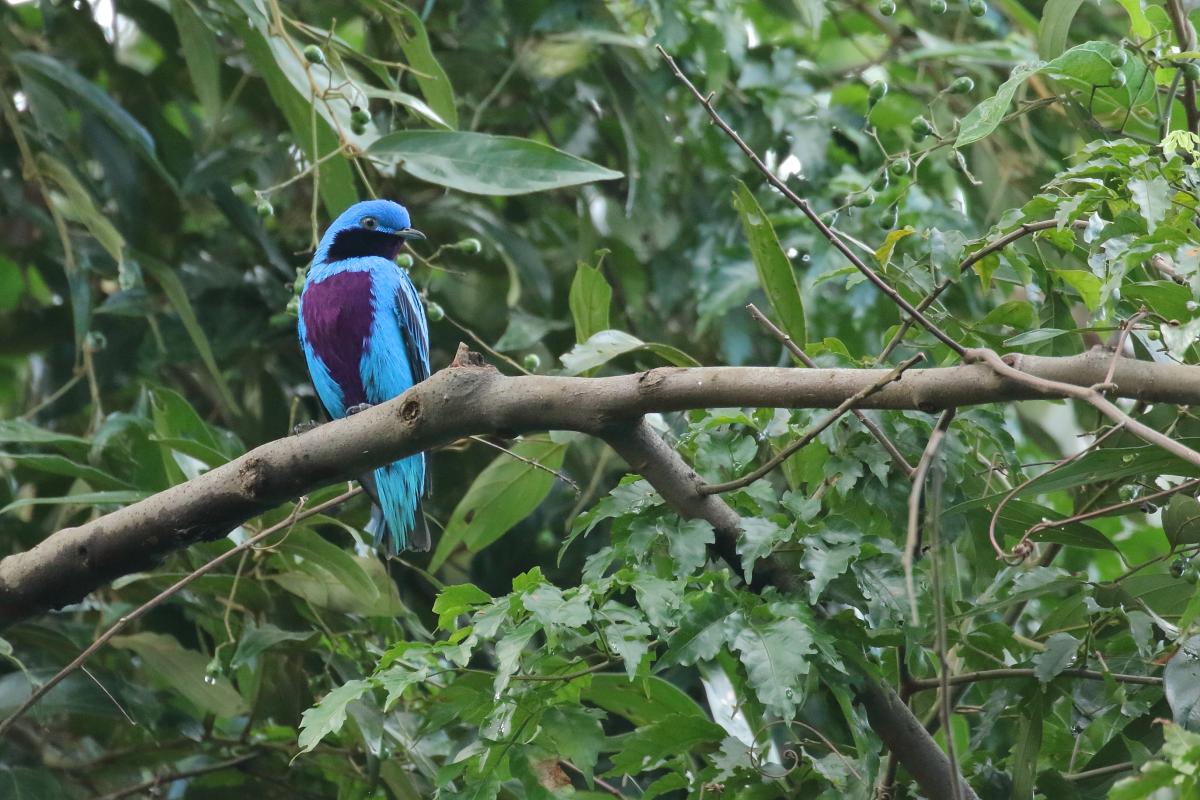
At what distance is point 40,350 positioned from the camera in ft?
17.0

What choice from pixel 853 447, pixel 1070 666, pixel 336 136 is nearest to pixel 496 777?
pixel 853 447

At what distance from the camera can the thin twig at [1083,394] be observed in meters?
1.90

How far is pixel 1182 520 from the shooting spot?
2.65 metres

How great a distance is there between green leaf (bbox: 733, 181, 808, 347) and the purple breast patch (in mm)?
1648

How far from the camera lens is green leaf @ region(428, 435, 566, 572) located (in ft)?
11.5

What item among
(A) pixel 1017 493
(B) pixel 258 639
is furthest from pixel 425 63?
(A) pixel 1017 493

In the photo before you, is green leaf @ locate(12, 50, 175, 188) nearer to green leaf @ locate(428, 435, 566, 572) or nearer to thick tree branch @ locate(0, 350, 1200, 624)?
green leaf @ locate(428, 435, 566, 572)

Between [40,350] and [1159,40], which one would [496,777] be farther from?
[40,350]

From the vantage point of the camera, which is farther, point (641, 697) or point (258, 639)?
point (258, 639)

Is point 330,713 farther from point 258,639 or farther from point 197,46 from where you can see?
point 197,46

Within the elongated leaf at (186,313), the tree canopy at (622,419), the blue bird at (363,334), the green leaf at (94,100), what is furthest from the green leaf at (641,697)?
the green leaf at (94,100)

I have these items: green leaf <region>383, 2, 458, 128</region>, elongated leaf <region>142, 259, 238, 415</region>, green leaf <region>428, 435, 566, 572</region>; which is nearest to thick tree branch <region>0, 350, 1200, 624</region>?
green leaf <region>428, 435, 566, 572</region>

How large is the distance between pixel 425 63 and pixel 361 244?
3.01 ft

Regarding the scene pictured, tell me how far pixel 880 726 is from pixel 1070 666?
0.39 metres
